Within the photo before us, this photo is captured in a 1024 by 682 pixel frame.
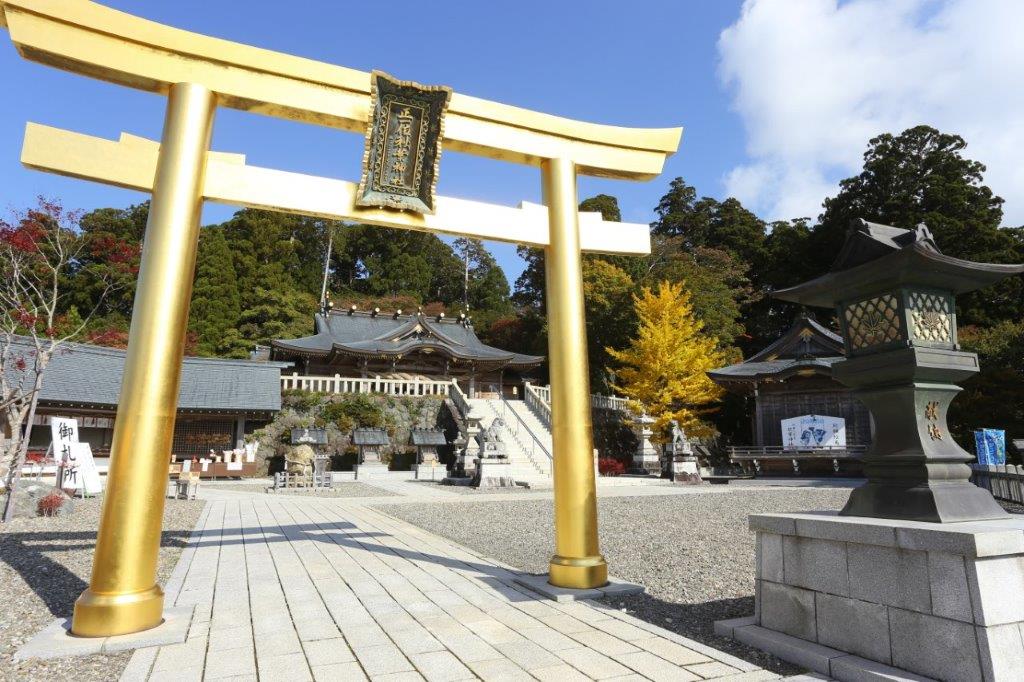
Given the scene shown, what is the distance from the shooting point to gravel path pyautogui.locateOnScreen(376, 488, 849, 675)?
3.92 metres

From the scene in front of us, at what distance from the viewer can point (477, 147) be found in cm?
488

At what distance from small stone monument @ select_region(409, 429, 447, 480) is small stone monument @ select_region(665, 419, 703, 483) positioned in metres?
8.07

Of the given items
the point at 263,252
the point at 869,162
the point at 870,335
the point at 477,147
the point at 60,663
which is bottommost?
the point at 60,663

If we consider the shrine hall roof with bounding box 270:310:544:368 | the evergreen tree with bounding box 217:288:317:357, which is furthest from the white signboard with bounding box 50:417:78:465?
the evergreen tree with bounding box 217:288:317:357

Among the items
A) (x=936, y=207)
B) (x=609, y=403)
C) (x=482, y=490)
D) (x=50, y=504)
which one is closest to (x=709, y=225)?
(x=936, y=207)

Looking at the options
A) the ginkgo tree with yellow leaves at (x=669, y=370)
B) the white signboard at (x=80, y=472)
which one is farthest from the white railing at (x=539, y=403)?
the white signboard at (x=80, y=472)

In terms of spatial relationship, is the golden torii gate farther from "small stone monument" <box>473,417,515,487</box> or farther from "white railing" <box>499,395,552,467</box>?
"white railing" <box>499,395,552,467</box>

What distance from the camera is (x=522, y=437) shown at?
2173 centimetres

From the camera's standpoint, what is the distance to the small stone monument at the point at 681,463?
19.0 meters

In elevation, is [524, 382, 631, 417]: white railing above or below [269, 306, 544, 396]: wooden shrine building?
below

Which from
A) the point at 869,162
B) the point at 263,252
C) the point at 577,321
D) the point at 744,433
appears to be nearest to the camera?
the point at 577,321

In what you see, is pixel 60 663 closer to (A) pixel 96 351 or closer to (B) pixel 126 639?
(B) pixel 126 639

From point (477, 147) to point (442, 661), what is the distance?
3.85 meters

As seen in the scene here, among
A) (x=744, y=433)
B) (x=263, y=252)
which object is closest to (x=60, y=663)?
(x=744, y=433)
